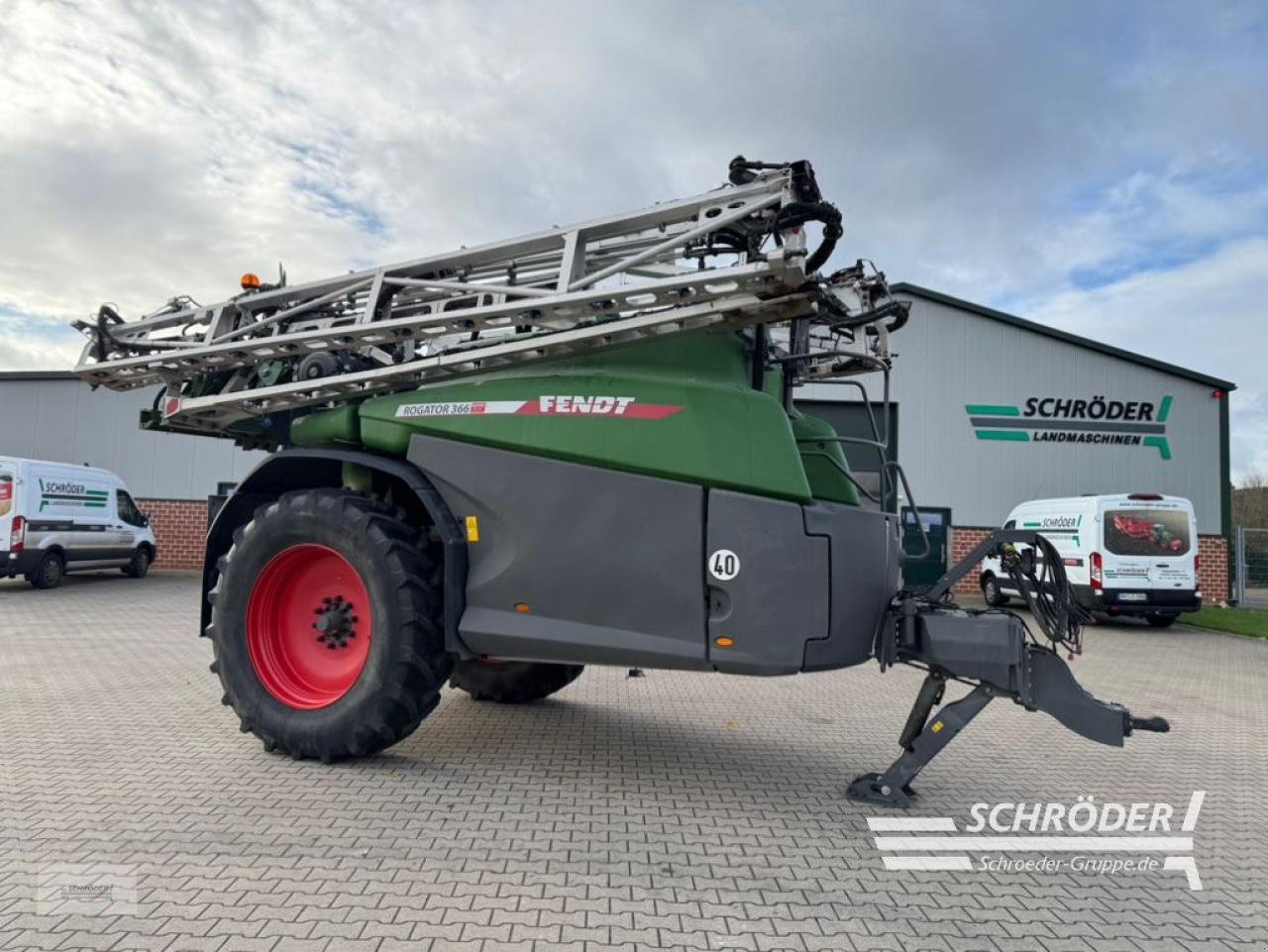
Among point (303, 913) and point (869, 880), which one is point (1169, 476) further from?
point (303, 913)

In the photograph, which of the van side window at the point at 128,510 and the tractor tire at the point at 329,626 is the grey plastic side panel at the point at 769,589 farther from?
the van side window at the point at 128,510

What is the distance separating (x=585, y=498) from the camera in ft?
14.5

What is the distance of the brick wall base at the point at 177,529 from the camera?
20.2 metres

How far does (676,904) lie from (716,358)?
8.61 ft

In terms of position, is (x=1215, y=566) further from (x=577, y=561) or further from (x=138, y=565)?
(x=138, y=565)

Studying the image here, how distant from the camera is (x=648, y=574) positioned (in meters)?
4.31

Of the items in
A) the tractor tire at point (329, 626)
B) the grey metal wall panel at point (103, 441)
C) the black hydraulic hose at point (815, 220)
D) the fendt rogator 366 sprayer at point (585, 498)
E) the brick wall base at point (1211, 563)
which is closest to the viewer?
the black hydraulic hose at point (815, 220)

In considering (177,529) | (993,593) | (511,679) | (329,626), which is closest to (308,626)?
(329,626)

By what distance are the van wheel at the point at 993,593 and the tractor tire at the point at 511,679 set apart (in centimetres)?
1276

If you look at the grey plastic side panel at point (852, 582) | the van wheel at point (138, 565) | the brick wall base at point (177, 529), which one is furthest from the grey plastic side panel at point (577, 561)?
the brick wall base at point (177, 529)

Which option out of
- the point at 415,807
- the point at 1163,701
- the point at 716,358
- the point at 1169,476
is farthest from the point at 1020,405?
the point at 415,807

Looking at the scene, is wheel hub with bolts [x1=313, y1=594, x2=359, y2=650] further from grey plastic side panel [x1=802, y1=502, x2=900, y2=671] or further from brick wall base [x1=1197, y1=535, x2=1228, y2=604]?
brick wall base [x1=1197, y1=535, x2=1228, y2=604]

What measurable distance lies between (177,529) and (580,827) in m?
19.4

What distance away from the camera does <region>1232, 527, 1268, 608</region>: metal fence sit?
59.5 ft
